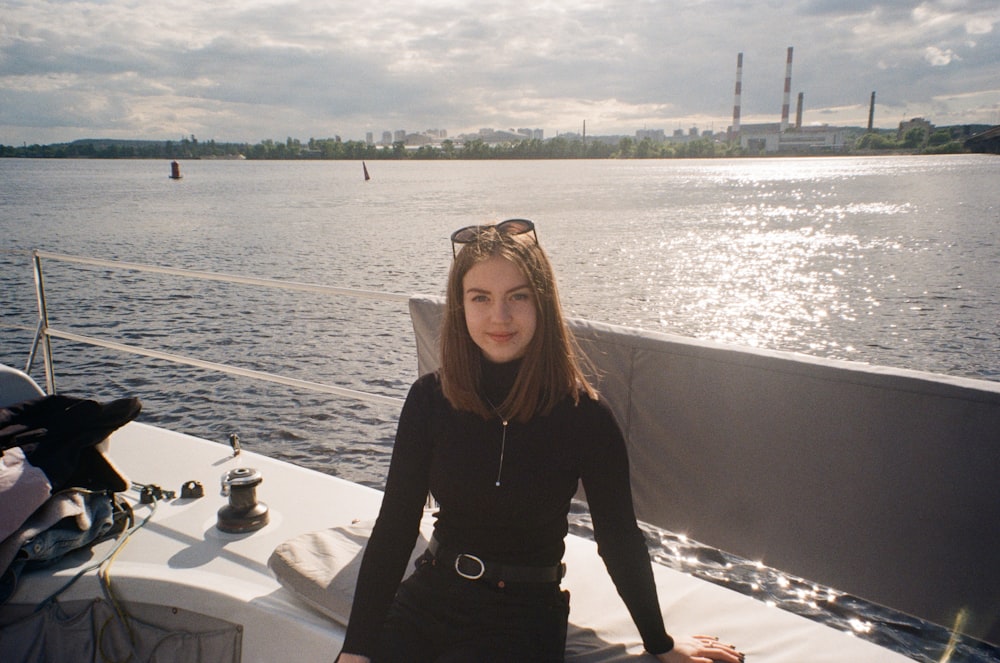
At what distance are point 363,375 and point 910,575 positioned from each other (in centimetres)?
932

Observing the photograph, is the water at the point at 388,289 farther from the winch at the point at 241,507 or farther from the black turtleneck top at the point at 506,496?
the black turtleneck top at the point at 506,496

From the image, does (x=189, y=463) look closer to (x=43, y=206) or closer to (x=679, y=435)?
(x=679, y=435)

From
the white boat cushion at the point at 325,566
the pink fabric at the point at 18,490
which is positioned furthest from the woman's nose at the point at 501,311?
the pink fabric at the point at 18,490

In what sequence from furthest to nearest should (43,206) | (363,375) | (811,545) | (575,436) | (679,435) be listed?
(43,206)
(363,375)
(679,435)
(811,545)
(575,436)

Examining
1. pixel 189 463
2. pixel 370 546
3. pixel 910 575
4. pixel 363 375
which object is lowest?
pixel 363 375

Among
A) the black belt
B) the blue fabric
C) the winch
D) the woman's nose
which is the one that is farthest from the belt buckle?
the blue fabric

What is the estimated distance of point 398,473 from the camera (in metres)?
1.70

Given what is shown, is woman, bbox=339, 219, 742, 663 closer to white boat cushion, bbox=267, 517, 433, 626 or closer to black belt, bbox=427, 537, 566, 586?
black belt, bbox=427, 537, 566, 586

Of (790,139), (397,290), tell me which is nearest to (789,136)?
(790,139)

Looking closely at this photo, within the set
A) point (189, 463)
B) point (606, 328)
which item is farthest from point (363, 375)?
point (606, 328)

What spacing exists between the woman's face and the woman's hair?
2 cm

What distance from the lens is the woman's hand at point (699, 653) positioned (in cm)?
162

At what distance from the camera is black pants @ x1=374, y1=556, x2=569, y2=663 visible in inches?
61.5

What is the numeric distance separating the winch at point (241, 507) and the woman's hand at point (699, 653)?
4.70 ft
